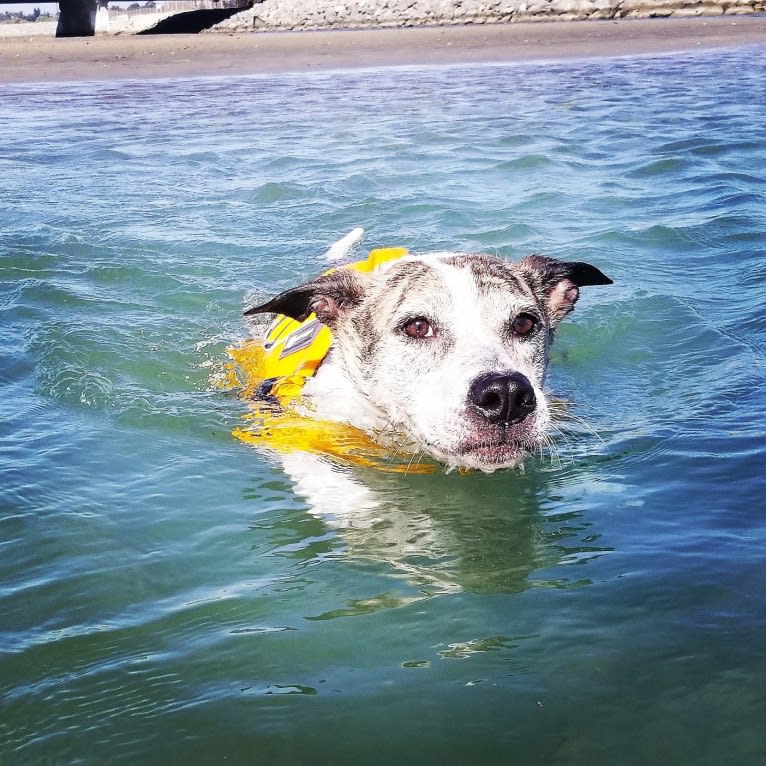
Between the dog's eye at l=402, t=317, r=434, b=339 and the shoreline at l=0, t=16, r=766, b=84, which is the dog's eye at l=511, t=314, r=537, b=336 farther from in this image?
the shoreline at l=0, t=16, r=766, b=84

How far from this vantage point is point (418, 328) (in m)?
5.13

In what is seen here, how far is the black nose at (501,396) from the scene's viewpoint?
175 inches

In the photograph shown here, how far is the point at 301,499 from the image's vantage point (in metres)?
4.92

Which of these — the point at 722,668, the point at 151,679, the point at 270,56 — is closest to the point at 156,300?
the point at 151,679

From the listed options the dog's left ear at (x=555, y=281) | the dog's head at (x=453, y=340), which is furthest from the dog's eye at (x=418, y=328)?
the dog's left ear at (x=555, y=281)

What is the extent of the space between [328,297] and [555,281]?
1.24 metres

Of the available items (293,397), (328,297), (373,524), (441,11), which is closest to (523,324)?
(328,297)

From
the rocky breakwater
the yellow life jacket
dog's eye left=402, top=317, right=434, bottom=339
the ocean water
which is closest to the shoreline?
the rocky breakwater

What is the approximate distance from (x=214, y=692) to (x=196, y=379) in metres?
3.87

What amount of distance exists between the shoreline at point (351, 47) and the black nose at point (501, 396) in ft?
79.1

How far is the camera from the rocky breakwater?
3859 centimetres

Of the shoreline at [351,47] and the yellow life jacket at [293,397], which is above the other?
the shoreline at [351,47]

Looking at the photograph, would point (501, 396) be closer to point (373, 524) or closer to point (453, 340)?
point (453, 340)

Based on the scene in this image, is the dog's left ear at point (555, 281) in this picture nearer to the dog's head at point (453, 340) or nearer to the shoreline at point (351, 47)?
the dog's head at point (453, 340)
